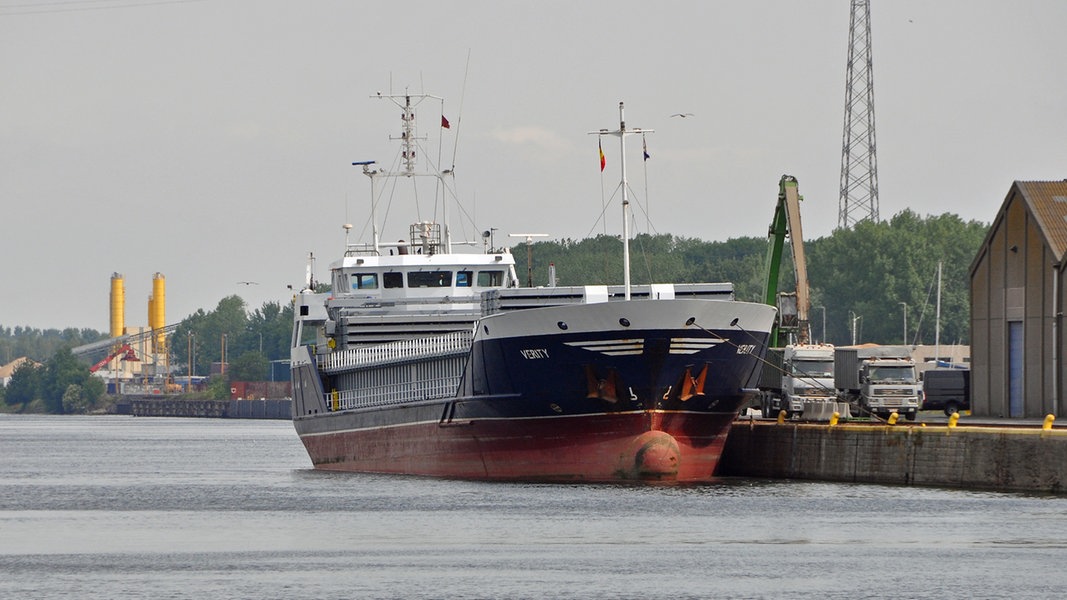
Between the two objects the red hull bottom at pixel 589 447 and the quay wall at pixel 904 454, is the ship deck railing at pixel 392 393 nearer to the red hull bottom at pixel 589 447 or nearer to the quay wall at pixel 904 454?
the red hull bottom at pixel 589 447

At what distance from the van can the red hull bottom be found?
32.0 metres

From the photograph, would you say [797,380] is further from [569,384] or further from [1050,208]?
[569,384]

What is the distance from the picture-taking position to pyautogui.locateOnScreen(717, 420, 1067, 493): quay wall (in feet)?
144

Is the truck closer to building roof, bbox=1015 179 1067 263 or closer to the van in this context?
building roof, bbox=1015 179 1067 263

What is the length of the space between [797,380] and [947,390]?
18381mm

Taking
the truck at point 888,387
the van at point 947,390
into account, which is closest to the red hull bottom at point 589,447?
the truck at point 888,387

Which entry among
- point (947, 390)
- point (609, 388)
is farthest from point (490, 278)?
→ point (947, 390)

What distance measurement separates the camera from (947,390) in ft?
274

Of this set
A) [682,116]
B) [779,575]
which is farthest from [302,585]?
[682,116]

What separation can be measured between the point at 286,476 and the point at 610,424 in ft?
66.6

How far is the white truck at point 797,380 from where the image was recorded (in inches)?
2616

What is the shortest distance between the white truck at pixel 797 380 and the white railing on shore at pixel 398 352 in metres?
13.7

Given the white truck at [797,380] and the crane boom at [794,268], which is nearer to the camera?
the white truck at [797,380]

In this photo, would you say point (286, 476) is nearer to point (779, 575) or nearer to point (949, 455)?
point (949, 455)
